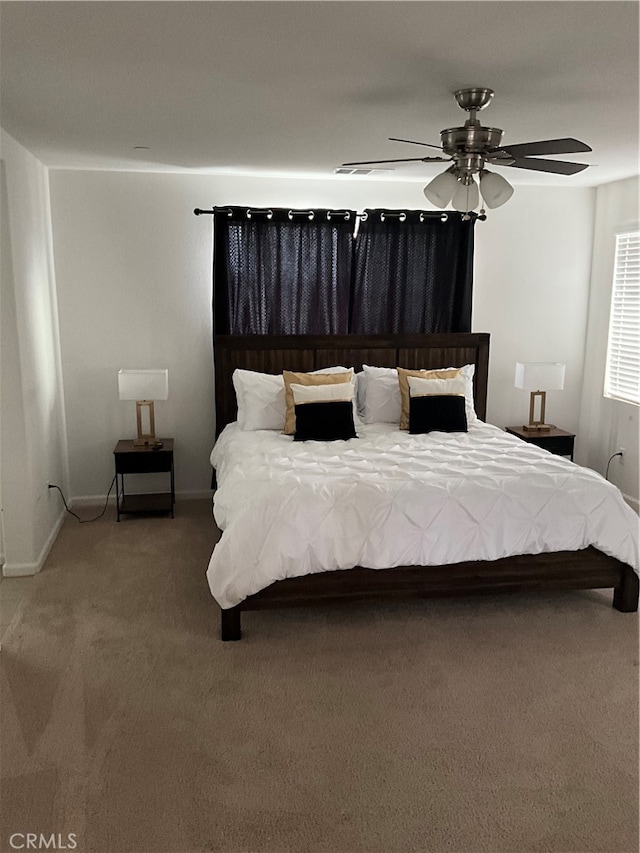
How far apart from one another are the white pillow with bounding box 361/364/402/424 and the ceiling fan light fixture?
1.97m

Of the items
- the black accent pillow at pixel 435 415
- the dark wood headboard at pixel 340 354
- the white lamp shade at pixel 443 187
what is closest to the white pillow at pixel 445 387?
the black accent pillow at pixel 435 415

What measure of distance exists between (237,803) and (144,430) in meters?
3.53

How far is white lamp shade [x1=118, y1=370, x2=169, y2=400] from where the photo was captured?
4961mm

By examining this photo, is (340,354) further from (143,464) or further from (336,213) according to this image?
(143,464)

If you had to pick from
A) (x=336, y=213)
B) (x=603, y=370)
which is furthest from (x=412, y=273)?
(x=603, y=370)

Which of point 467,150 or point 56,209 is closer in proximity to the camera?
point 467,150

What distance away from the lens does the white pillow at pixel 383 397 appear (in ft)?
16.8

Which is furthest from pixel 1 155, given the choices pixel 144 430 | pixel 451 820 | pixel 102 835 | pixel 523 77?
pixel 451 820

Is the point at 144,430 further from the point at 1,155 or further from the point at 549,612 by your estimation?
the point at 549,612

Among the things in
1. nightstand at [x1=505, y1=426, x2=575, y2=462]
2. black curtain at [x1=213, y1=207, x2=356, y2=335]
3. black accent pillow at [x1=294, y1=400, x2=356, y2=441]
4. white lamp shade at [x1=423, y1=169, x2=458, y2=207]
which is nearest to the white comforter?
black accent pillow at [x1=294, y1=400, x2=356, y2=441]

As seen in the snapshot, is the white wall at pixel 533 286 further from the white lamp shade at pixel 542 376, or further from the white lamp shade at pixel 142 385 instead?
the white lamp shade at pixel 142 385

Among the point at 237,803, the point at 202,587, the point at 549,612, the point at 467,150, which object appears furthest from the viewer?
the point at 202,587

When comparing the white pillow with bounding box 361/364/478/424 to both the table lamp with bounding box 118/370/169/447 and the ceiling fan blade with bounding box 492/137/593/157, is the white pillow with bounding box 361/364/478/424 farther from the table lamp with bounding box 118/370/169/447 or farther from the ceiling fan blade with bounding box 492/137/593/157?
the ceiling fan blade with bounding box 492/137/593/157

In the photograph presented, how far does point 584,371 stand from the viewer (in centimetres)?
611
